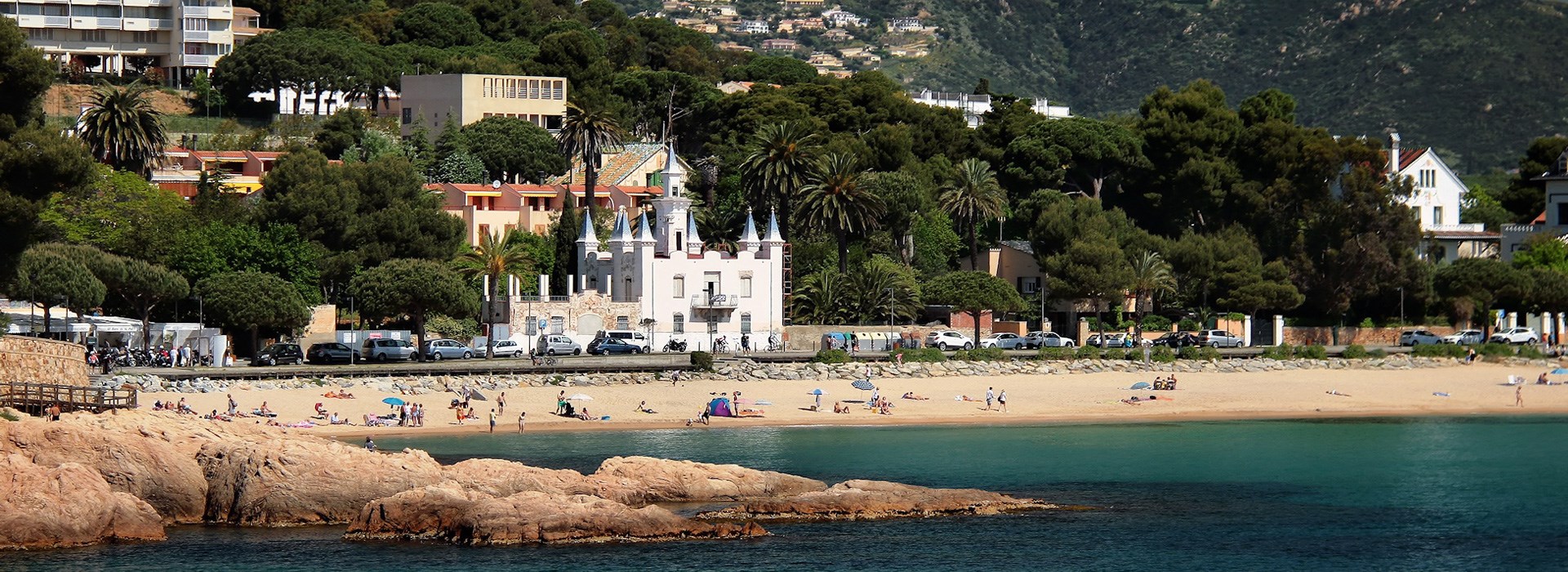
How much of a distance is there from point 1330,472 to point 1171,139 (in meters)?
50.5

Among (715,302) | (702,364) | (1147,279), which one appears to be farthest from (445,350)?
(1147,279)

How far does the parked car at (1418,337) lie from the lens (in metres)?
89.8

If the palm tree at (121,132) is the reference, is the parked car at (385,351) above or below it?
below

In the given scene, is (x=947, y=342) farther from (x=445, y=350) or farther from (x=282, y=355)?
(x=282, y=355)

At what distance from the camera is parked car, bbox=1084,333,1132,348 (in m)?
86.6

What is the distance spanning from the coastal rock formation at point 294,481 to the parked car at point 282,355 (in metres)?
27.9

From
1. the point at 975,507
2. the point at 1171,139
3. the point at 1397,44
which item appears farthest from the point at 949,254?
the point at 1397,44

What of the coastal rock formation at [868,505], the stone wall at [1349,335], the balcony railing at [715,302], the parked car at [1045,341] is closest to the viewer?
the coastal rock formation at [868,505]

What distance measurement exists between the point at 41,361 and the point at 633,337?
3441 centimetres

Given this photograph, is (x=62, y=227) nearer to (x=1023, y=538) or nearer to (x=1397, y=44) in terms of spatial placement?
(x=1023, y=538)

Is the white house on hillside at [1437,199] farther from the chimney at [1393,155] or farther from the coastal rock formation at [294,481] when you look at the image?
the coastal rock formation at [294,481]

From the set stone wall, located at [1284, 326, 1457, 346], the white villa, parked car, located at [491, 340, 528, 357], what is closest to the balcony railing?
the white villa

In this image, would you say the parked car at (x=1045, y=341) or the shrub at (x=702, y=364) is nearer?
the shrub at (x=702, y=364)

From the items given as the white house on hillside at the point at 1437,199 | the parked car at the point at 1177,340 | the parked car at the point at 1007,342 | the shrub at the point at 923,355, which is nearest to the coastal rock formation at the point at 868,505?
the shrub at the point at 923,355
